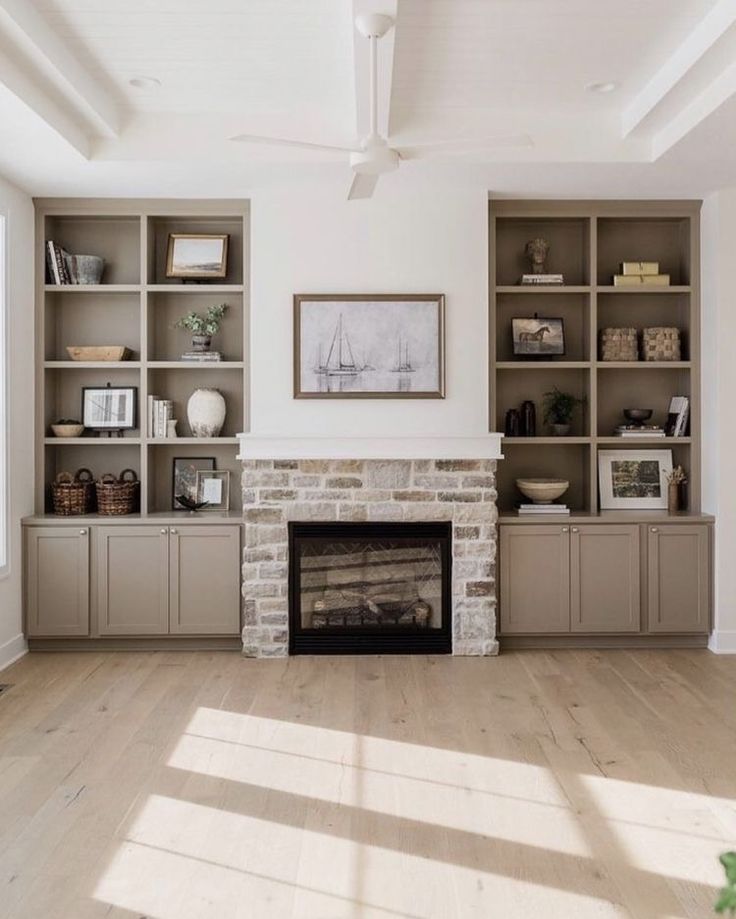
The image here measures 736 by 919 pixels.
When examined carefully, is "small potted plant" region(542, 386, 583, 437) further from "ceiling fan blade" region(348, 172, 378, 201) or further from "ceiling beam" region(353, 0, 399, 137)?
"ceiling fan blade" region(348, 172, 378, 201)

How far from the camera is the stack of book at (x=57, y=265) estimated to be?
17.2 feet

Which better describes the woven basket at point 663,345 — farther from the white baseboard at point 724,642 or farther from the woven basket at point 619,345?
the white baseboard at point 724,642

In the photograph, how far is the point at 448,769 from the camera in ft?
11.1

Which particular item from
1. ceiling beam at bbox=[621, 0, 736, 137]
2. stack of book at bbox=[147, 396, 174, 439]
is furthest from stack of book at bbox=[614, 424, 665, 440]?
stack of book at bbox=[147, 396, 174, 439]

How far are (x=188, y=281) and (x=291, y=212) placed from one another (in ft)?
3.05

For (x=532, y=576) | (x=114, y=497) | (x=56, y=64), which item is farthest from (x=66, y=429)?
(x=532, y=576)

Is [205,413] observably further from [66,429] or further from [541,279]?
[541,279]

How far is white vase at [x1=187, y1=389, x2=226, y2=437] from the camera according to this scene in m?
5.34

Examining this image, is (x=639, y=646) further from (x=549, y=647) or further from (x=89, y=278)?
(x=89, y=278)

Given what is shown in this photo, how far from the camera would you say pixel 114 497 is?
5223mm

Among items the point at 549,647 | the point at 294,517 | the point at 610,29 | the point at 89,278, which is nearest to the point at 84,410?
the point at 89,278

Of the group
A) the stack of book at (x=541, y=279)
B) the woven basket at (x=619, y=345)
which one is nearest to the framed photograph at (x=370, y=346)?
the stack of book at (x=541, y=279)

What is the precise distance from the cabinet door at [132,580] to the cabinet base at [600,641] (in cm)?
A: 209

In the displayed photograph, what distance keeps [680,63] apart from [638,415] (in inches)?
89.9
